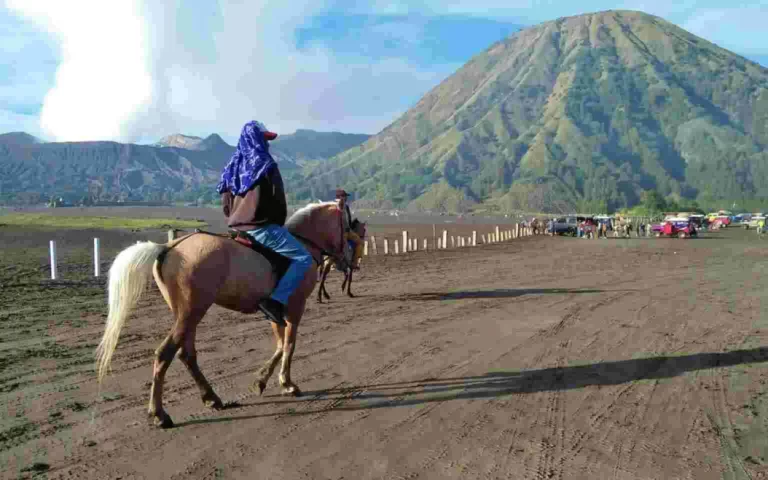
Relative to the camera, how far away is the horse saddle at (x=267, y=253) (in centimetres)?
679

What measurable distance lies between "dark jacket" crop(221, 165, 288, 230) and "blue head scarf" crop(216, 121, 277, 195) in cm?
8

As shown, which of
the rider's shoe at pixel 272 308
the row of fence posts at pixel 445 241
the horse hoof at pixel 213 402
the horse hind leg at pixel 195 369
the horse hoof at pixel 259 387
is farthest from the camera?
the row of fence posts at pixel 445 241

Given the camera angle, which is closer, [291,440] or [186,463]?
[186,463]

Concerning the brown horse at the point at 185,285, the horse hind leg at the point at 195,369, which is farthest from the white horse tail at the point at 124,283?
the horse hind leg at the point at 195,369

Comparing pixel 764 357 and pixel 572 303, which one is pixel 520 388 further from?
pixel 572 303

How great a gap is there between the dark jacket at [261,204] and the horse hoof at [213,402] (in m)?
1.88

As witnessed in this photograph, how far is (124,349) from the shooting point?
9.21 metres

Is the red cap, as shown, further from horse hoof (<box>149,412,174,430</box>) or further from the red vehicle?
the red vehicle

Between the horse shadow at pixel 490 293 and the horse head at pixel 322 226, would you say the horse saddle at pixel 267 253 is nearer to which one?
the horse head at pixel 322 226

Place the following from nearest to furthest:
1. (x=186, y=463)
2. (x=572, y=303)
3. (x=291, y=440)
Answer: (x=186, y=463), (x=291, y=440), (x=572, y=303)

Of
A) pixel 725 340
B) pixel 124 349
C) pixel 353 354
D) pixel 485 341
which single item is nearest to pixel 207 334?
pixel 124 349

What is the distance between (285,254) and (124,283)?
1.76 m

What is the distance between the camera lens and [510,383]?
25.7ft

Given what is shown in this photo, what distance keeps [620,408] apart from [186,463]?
4.71 metres
